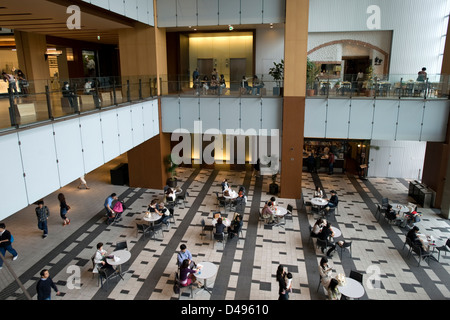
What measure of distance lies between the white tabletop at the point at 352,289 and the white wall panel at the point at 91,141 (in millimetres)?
7894

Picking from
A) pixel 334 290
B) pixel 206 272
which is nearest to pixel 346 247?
pixel 334 290

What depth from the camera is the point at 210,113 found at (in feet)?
52.5

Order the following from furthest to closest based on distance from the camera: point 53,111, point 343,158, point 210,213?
point 343,158
point 210,213
point 53,111

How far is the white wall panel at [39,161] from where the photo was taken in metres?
7.34

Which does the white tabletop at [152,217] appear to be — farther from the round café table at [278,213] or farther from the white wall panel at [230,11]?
the white wall panel at [230,11]

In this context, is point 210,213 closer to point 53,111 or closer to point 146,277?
point 146,277

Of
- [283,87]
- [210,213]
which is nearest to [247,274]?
[210,213]

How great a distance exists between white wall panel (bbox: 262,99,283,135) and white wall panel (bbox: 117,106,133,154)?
6.32m

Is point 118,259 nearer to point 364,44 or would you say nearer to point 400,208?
point 400,208

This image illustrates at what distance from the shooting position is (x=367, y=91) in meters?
14.5

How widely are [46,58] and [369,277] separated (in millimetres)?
17160

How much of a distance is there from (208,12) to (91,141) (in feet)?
28.6

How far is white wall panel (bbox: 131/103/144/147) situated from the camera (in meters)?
13.1

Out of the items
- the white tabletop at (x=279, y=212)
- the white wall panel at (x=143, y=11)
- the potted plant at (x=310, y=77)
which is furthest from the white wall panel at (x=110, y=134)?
the potted plant at (x=310, y=77)
